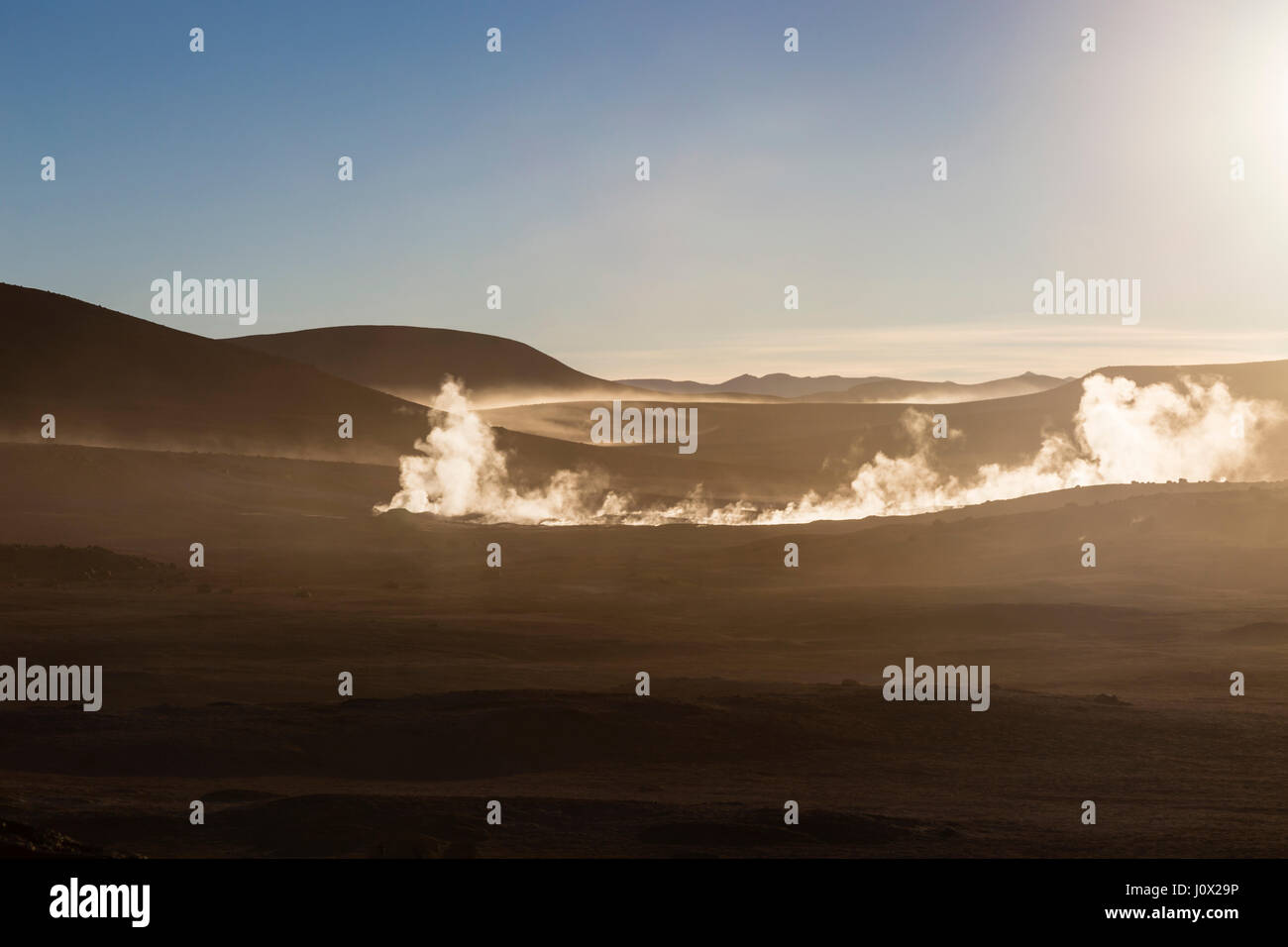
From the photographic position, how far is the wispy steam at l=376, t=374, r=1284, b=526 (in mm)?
71938

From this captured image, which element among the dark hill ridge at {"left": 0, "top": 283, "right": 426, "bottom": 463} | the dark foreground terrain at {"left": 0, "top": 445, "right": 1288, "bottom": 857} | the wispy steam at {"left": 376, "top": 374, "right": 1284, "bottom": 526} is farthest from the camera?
the dark hill ridge at {"left": 0, "top": 283, "right": 426, "bottom": 463}

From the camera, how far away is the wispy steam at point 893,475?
236 ft

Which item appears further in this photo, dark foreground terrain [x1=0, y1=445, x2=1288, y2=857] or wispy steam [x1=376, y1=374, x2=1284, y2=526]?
wispy steam [x1=376, y1=374, x2=1284, y2=526]

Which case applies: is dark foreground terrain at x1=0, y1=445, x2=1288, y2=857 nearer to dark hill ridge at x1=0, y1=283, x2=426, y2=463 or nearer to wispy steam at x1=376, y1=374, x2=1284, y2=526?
wispy steam at x1=376, y1=374, x2=1284, y2=526

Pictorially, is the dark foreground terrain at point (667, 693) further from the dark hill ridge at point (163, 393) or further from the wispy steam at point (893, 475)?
the dark hill ridge at point (163, 393)

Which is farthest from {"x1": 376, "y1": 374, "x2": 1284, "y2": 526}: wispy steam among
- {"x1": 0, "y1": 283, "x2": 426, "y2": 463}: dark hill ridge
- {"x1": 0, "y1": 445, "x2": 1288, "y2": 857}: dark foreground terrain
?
{"x1": 0, "y1": 445, "x2": 1288, "y2": 857}: dark foreground terrain

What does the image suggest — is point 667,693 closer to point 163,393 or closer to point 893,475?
point 893,475

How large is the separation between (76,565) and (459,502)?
109 ft

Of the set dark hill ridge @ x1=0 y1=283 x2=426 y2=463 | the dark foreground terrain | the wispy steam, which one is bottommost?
the dark foreground terrain

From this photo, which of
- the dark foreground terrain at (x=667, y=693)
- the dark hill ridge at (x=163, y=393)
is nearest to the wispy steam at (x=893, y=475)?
the dark hill ridge at (x=163, y=393)

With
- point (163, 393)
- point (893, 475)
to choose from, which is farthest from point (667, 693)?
point (163, 393)

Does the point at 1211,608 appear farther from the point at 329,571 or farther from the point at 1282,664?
the point at 329,571
